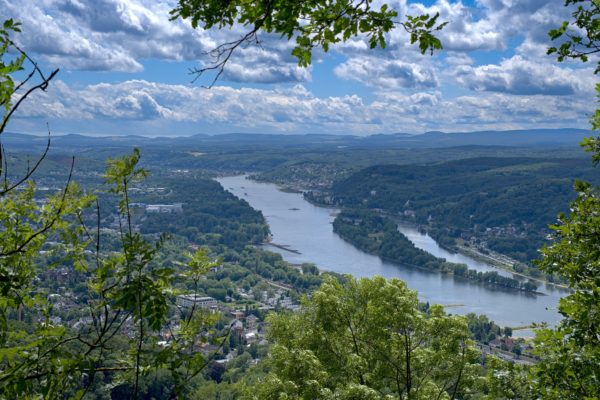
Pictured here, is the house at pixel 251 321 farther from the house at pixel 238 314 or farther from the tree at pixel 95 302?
the tree at pixel 95 302

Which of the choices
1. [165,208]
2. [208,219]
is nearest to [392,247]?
[208,219]

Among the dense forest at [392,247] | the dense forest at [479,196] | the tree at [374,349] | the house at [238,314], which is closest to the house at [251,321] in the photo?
the house at [238,314]

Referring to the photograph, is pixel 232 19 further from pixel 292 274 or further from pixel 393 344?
pixel 292 274

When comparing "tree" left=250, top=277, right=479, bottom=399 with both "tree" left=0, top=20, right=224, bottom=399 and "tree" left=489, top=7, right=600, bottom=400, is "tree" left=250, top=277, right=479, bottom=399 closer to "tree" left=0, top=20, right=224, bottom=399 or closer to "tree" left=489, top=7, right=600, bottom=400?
"tree" left=489, top=7, right=600, bottom=400

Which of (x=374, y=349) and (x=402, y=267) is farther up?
(x=374, y=349)

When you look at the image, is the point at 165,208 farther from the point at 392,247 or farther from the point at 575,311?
the point at 575,311

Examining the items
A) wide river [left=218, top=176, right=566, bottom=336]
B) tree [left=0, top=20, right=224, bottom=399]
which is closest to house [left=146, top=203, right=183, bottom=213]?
wide river [left=218, top=176, right=566, bottom=336]

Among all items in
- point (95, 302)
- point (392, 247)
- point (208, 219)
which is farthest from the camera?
point (208, 219)
